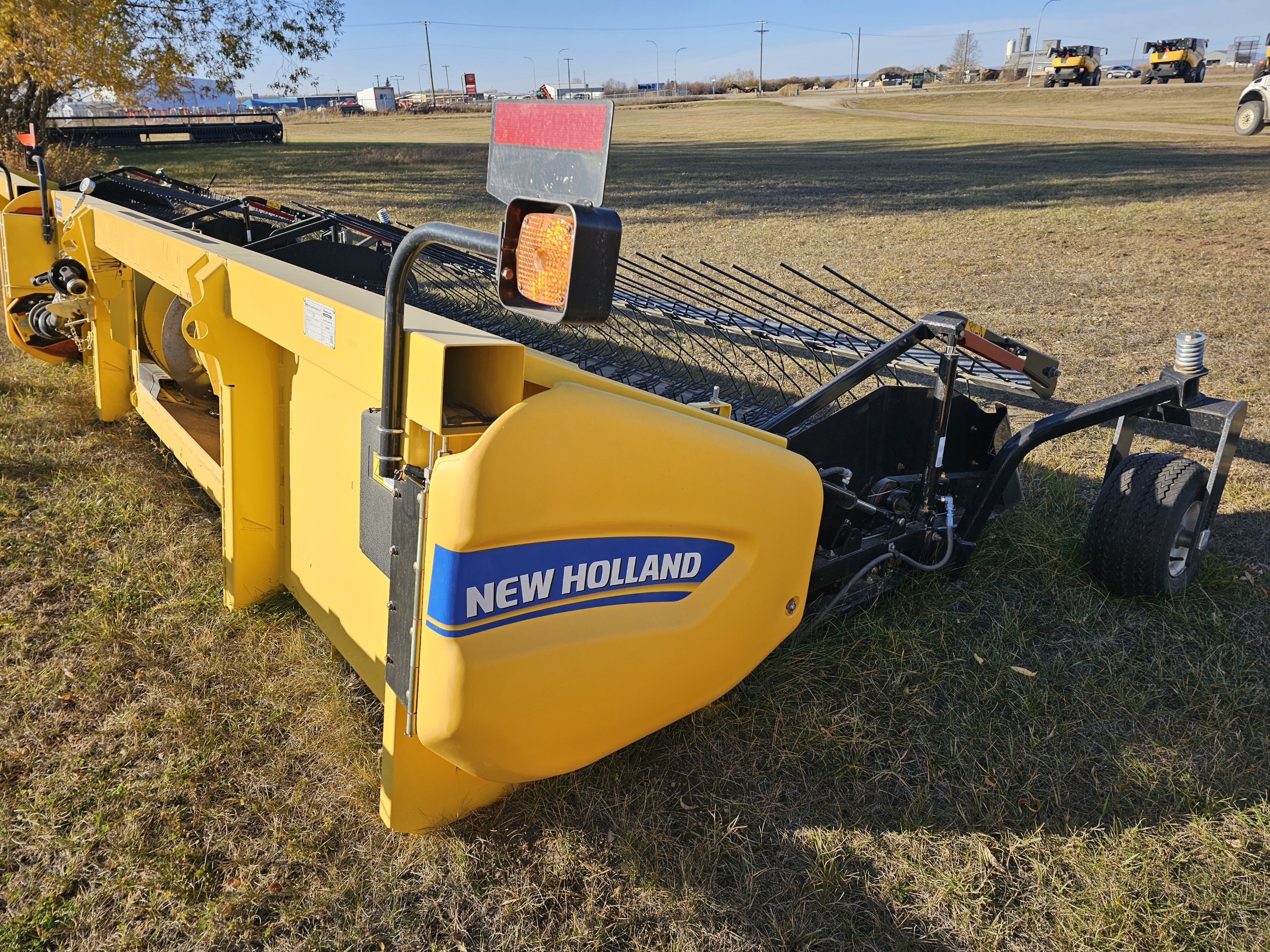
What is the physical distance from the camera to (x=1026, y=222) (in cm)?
1091

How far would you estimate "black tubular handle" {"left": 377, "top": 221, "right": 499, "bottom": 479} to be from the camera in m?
1.40

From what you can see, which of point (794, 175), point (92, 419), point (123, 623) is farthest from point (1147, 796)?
point (794, 175)

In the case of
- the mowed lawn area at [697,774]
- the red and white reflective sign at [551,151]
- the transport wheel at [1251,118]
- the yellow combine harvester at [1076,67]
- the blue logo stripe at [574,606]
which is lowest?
the mowed lawn area at [697,774]

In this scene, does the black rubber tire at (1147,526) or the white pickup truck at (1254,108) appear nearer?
the black rubber tire at (1147,526)

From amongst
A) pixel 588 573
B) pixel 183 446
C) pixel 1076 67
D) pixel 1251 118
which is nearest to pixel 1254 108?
pixel 1251 118

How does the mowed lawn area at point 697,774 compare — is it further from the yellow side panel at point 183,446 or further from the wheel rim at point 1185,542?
the yellow side panel at point 183,446

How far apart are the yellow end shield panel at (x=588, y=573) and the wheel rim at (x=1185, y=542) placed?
1.63 meters

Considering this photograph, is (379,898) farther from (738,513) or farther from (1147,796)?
(1147,796)

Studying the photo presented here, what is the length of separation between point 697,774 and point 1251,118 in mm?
22344

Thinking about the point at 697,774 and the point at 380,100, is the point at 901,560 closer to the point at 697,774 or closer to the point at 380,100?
the point at 697,774

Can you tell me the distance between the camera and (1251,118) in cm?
1906

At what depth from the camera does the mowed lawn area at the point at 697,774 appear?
6.39 feet

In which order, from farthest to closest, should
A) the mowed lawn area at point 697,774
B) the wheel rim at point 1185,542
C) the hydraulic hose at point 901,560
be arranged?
the wheel rim at point 1185,542 < the hydraulic hose at point 901,560 < the mowed lawn area at point 697,774

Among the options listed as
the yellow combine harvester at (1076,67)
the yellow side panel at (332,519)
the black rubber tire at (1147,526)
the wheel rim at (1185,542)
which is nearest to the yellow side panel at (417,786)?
the yellow side panel at (332,519)
